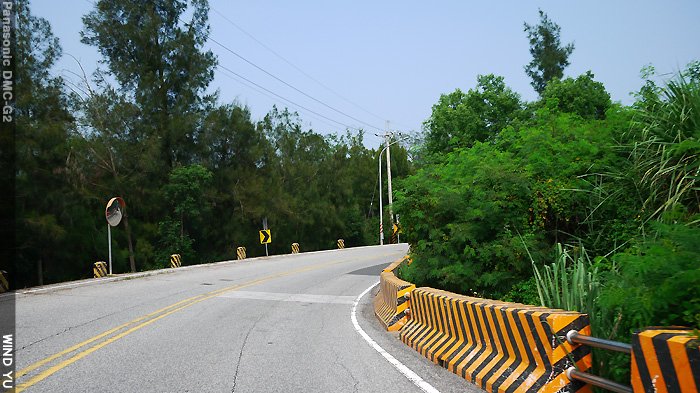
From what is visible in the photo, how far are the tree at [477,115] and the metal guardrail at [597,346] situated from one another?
24296 mm

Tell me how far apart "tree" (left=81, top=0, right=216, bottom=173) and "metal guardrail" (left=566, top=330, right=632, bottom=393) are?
42.8 metres

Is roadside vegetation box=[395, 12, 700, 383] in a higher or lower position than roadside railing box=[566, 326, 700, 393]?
higher

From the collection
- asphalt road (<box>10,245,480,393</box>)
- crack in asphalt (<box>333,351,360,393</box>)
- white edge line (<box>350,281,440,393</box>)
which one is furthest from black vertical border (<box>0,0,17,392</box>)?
crack in asphalt (<box>333,351,360,393</box>)

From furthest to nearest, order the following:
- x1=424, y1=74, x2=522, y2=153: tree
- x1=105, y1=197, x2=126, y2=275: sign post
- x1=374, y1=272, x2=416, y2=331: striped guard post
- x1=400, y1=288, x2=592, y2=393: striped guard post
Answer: x1=424, y1=74, x2=522, y2=153: tree, x1=105, y1=197, x2=126, y2=275: sign post, x1=374, y1=272, x2=416, y2=331: striped guard post, x1=400, y1=288, x2=592, y2=393: striped guard post

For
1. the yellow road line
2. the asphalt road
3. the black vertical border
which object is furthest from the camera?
the black vertical border

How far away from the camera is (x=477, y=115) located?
31406mm

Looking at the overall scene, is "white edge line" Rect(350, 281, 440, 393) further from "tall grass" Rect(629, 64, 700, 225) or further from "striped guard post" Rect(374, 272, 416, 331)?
"tall grass" Rect(629, 64, 700, 225)

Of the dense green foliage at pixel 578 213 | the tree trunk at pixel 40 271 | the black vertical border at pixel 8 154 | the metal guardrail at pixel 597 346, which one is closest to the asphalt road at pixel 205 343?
the metal guardrail at pixel 597 346

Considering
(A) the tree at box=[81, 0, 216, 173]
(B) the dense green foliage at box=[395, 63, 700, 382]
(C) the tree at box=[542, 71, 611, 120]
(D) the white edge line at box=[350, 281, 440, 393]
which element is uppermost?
(A) the tree at box=[81, 0, 216, 173]

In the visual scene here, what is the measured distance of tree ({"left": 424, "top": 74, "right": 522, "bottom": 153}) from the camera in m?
30.8

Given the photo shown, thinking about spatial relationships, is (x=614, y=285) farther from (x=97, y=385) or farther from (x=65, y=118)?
(x=65, y=118)

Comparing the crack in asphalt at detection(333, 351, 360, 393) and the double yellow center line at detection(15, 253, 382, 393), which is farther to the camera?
the double yellow center line at detection(15, 253, 382, 393)

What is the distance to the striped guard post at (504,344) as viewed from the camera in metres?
5.88

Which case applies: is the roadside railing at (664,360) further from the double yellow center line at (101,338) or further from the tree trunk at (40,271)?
the tree trunk at (40,271)
